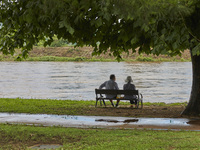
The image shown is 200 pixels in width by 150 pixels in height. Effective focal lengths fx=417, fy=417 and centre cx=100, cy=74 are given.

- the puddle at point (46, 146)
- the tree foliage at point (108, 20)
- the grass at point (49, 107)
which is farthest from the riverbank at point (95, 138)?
the grass at point (49, 107)

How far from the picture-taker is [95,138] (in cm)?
892

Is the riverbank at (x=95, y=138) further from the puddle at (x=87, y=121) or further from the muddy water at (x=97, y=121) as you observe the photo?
the puddle at (x=87, y=121)

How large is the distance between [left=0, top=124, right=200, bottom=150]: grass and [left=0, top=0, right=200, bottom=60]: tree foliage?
1925 millimetres

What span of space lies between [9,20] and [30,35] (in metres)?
0.67

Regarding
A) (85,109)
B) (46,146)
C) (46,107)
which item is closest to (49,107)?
(46,107)

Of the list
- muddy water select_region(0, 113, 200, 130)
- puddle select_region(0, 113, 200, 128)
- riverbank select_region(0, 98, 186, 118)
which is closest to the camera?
muddy water select_region(0, 113, 200, 130)

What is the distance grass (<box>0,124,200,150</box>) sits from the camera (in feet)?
26.6

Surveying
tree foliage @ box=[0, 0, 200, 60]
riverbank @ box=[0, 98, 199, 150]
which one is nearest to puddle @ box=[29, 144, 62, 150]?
riverbank @ box=[0, 98, 199, 150]

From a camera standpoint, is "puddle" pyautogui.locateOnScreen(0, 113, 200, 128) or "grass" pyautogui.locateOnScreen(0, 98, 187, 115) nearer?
"puddle" pyautogui.locateOnScreen(0, 113, 200, 128)

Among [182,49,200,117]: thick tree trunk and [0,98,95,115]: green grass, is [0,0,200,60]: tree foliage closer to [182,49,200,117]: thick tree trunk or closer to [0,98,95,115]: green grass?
[182,49,200,117]: thick tree trunk

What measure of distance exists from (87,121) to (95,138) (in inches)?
123

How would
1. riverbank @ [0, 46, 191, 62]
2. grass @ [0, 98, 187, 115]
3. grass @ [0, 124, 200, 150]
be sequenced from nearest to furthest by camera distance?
grass @ [0, 124, 200, 150] < grass @ [0, 98, 187, 115] < riverbank @ [0, 46, 191, 62]

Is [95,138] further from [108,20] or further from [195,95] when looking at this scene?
[195,95]

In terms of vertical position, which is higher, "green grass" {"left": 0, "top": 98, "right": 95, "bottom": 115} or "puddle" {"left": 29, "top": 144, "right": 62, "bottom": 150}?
"puddle" {"left": 29, "top": 144, "right": 62, "bottom": 150}
